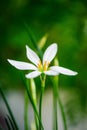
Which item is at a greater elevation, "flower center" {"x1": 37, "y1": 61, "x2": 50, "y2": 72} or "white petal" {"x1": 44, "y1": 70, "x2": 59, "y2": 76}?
"flower center" {"x1": 37, "y1": 61, "x2": 50, "y2": 72}

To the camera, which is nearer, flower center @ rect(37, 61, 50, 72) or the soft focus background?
flower center @ rect(37, 61, 50, 72)

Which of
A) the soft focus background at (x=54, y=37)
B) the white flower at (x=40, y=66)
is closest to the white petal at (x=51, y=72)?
the white flower at (x=40, y=66)

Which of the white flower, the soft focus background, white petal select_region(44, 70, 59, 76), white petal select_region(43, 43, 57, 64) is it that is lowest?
white petal select_region(44, 70, 59, 76)

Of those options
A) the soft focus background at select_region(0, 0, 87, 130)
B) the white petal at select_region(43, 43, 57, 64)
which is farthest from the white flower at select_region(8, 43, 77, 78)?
the soft focus background at select_region(0, 0, 87, 130)

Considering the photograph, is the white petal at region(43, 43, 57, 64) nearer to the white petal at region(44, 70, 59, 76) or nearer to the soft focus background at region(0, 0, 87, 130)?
the white petal at region(44, 70, 59, 76)

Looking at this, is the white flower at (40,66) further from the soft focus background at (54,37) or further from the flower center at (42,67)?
the soft focus background at (54,37)

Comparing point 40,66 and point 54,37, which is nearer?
point 40,66

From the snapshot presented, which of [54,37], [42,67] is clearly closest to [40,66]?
[42,67]

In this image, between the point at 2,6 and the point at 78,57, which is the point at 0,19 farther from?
the point at 78,57

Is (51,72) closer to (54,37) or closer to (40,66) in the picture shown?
(40,66)

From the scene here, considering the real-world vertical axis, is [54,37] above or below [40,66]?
above
